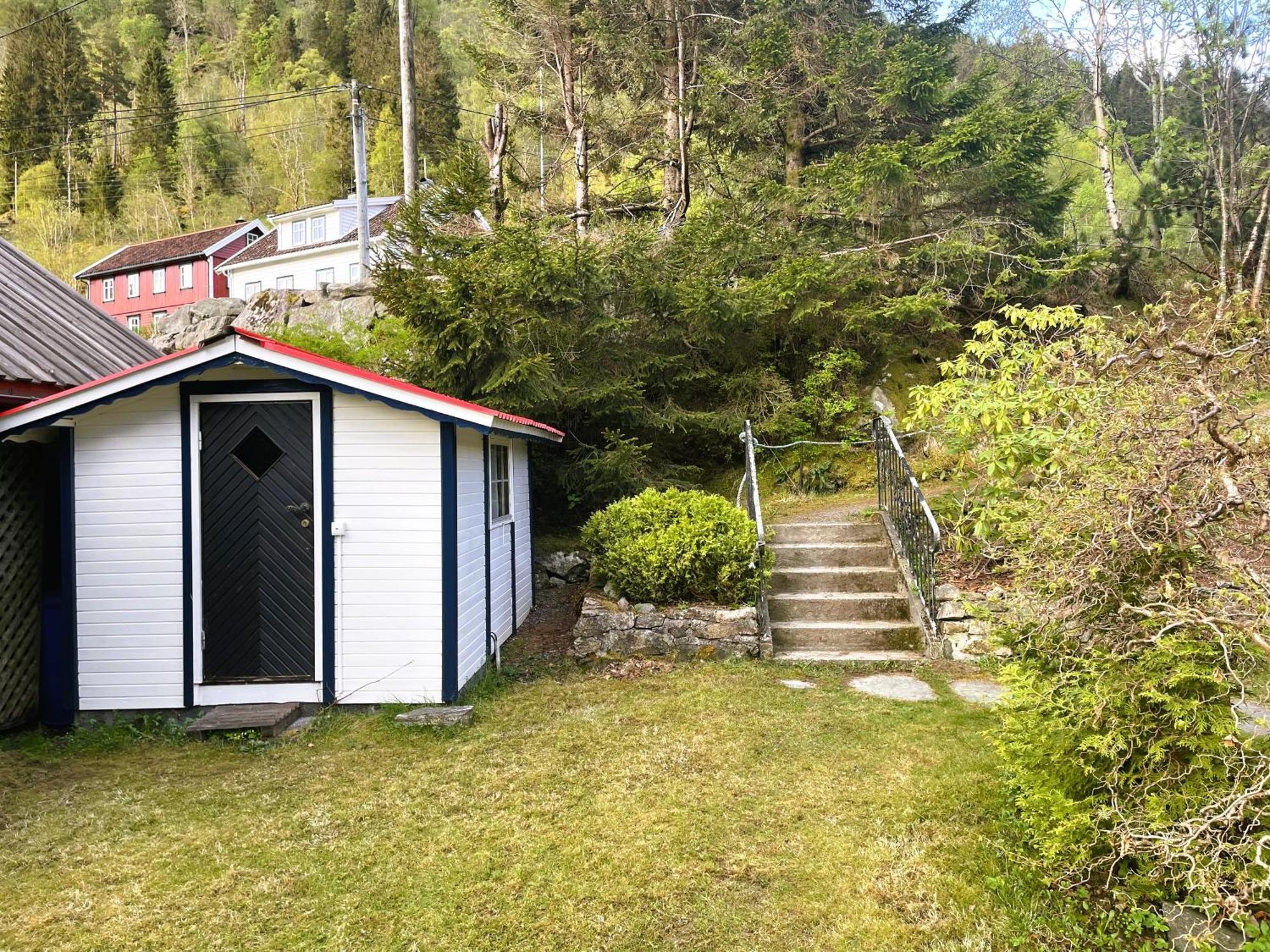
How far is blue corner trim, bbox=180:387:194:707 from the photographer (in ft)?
17.7

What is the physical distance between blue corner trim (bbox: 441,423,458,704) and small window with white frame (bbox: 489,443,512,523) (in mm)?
1202

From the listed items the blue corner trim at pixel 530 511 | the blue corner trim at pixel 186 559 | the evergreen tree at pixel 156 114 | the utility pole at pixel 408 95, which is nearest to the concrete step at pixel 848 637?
the blue corner trim at pixel 530 511

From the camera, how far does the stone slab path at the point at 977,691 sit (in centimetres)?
545

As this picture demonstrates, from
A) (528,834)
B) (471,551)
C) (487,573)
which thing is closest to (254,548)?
(471,551)

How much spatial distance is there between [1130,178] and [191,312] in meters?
23.4

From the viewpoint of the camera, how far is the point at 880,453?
8742 millimetres

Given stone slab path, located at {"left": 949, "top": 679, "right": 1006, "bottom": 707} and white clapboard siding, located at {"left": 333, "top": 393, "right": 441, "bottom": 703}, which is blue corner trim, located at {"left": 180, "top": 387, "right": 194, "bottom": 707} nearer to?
white clapboard siding, located at {"left": 333, "top": 393, "right": 441, "bottom": 703}

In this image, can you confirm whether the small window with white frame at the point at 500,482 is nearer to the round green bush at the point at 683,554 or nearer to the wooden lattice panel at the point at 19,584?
the round green bush at the point at 683,554

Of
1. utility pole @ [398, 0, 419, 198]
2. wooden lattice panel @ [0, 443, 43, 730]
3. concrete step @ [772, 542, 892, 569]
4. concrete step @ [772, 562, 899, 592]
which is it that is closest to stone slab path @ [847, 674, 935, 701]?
concrete step @ [772, 562, 899, 592]

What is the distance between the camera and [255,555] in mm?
5465

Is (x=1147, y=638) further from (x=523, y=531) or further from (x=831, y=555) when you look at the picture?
(x=523, y=531)

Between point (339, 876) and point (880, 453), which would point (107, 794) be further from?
point (880, 453)

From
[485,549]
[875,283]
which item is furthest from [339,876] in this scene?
[875,283]

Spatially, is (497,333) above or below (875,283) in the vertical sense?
below
